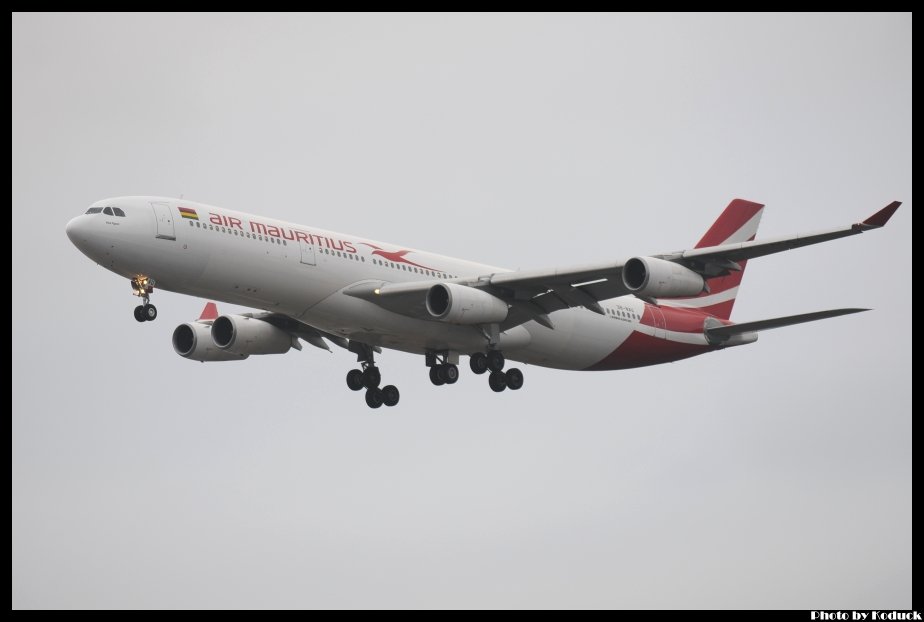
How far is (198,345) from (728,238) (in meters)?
20.8

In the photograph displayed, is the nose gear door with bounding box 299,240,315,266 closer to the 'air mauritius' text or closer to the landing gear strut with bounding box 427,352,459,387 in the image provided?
the 'air mauritius' text

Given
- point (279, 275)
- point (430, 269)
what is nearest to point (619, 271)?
point (430, 269)

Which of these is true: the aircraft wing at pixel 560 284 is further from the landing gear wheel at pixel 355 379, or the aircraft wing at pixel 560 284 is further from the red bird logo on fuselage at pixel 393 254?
the landing gear wheel at pixel 355 379

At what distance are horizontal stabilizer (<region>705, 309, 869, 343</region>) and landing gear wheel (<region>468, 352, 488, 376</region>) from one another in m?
9.67

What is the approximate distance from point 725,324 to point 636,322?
358 cm

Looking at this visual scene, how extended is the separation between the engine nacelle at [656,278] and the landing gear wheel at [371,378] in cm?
1182

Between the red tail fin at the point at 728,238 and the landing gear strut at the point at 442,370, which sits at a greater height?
the red tail fin at the point at 728,238

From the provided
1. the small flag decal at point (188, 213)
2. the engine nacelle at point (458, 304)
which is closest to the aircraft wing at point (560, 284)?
the engine nacelle at point (458, 304)

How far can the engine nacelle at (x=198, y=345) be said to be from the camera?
173ft

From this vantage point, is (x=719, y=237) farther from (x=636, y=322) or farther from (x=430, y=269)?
(x=430, y=269)

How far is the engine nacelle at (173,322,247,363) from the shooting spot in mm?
52781

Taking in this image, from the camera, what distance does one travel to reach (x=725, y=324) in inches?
2218
